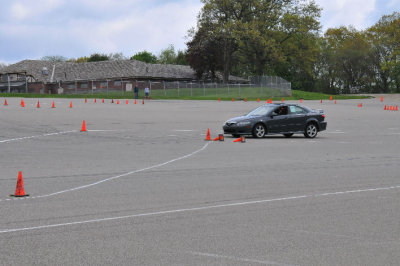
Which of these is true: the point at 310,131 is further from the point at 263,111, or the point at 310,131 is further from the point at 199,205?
the point at 199,205

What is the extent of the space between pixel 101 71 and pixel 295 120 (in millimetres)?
65327

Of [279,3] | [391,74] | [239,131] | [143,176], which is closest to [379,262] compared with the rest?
[143,176]

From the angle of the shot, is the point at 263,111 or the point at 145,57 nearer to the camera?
the point at 263,111

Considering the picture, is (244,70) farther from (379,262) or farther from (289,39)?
(379,262)

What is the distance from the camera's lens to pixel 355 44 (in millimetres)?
105500

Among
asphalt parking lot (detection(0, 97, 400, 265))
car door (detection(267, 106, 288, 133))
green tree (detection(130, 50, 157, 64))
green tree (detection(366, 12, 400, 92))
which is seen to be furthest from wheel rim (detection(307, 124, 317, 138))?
green tree (detection(130, 50, 157, 64))

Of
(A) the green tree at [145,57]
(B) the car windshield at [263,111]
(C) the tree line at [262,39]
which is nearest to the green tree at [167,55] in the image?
(A) the green tree at [145,57]

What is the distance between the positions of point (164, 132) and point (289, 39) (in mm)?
64306

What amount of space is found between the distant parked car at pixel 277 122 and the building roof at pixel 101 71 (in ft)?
189

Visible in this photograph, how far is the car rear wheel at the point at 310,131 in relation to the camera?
23.8 metres

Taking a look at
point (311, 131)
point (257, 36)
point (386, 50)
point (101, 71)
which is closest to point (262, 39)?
point (257, 36)

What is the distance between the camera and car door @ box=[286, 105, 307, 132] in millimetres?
23594

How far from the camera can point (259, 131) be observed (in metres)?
22.9

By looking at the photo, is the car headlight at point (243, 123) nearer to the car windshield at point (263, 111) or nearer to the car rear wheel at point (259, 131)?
the car rear wheel at point (259, 131)
